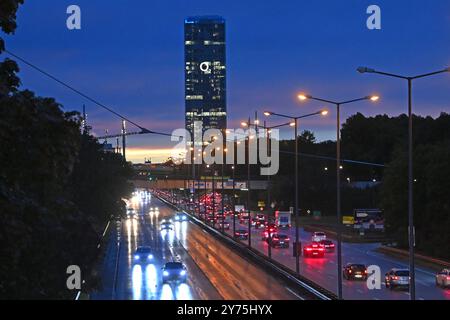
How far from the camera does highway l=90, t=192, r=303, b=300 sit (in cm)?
3156

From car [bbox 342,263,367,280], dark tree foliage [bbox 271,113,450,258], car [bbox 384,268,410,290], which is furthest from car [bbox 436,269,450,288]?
dark tree foliage [bbox 271,113,450,258]

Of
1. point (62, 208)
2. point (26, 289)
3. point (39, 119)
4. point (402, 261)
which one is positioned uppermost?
point (39, 119)

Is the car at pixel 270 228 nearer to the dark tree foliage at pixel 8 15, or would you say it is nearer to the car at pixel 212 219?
the car at pixel 212 219

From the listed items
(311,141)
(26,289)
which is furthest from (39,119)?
(311,141)

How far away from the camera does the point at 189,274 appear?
40.9 m

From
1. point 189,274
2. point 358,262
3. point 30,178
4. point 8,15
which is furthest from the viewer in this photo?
point 358,262

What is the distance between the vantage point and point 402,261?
54.2 meters

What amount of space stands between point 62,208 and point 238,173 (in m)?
114

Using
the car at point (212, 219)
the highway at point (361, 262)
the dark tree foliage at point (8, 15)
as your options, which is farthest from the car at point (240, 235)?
the dark tree foliage at point (8, 15)

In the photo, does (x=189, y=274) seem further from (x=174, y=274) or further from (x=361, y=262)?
(x=361, y=262)

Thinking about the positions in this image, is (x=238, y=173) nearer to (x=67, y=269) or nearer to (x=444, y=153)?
(x=444, y=153)

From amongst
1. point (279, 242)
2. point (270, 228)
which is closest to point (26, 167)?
point (270, 228)

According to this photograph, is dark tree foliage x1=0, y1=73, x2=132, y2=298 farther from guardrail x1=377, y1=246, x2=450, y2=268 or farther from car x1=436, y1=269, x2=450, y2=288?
guardrail x1=377, y1=246, x2=450, y2=268

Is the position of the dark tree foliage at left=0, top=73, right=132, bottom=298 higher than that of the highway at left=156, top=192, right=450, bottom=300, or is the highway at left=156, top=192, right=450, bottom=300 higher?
the dark tree foliage at left=0, top=73, right=132, bottom=298
